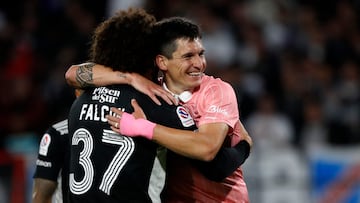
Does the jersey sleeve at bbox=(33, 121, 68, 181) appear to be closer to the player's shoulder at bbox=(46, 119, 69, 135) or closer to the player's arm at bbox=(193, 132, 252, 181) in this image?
the player's shoulder at bbox=(46, 119, 69, 135)

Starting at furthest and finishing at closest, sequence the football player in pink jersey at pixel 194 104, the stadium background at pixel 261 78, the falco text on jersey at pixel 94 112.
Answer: the stadium background at pixel 261 78 < the football player in pink jersey at pixel 194 104 < the falco text on jersey at pixel 94 112

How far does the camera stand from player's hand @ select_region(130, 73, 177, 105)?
17.3 ft

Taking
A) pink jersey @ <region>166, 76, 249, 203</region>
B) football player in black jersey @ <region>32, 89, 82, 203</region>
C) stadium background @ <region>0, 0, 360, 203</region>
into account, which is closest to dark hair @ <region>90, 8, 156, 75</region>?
pink jersey @ <region>166, 76, 249, 203</region>

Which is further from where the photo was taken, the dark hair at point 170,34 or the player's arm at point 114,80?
the dark hair at point 170,34

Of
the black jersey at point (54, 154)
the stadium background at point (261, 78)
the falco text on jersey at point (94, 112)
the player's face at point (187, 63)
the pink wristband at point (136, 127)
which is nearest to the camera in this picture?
the pink wristband at point (136, 127)

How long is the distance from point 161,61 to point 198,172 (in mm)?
685

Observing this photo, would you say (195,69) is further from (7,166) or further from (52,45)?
(52,45)

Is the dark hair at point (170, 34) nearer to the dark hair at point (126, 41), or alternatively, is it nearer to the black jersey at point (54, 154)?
the dark hair at point (126, 41)

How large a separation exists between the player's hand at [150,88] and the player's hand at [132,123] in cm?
9

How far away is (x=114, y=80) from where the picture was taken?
535cm

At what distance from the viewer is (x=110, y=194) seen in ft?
17.0

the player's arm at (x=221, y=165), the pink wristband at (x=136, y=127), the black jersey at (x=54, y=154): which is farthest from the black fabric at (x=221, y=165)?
the black jersey at (x=54, y=154)

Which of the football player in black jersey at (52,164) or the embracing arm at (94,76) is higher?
the embracing arm at (94,76)

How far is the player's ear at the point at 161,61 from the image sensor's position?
5594 mm
